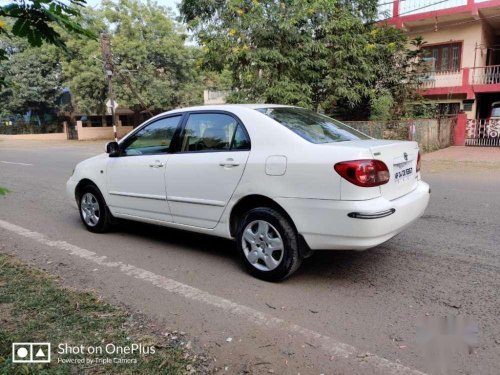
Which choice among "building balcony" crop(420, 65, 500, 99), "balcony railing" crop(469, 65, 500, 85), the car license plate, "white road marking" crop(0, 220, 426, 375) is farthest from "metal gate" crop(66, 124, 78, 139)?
the car license plate

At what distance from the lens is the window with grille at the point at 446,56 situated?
20.1 meters

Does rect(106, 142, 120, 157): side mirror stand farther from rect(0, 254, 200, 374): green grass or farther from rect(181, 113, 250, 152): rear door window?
rect(0, 254, 200, 374): green grass

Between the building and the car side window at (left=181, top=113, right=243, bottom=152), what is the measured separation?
1616 cm

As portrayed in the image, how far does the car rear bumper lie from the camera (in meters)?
3.49

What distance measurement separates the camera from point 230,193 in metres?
4.17

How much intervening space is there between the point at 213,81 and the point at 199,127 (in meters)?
28.2

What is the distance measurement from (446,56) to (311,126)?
19187mm

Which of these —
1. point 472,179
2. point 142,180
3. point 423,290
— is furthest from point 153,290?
point 472,179

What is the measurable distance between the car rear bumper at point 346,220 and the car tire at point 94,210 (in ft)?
9.45

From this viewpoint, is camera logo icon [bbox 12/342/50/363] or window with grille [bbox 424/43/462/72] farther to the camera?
window with grille [bbox 424/43/462/72]

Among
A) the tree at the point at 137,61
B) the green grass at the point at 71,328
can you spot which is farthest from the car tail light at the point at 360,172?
the tree at the point at 137,61

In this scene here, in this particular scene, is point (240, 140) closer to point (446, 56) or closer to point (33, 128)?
point (446, 56)

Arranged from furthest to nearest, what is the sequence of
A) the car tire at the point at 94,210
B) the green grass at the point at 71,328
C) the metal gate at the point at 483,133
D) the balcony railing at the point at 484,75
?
the balcony railing at the point at 484,75 < the metal gate at the point at 483,133 < the car tire at the point at 94,210 < the green grass at the point at 71,328

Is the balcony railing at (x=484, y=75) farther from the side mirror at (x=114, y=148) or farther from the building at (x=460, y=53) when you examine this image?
the side mirror at (x=114, y=148)
